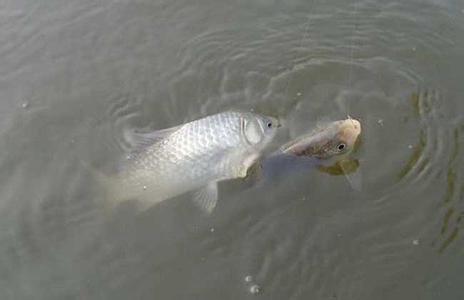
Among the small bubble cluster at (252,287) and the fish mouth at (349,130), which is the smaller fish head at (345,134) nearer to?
the fish mouth at (349,130)

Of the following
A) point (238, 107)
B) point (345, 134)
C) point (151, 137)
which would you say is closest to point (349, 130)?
point (345, 134)

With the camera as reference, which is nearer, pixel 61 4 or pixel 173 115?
pixel 173 115

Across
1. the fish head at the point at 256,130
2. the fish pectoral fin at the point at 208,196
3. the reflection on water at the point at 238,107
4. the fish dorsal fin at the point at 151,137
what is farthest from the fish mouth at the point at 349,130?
the fish dorsal fin at the point at 151,137

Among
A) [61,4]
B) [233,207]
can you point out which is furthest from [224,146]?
[61,4]

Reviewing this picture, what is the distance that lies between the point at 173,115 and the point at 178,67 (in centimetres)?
54

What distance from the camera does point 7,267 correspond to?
380 centimetres

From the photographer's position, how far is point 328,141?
3893mm

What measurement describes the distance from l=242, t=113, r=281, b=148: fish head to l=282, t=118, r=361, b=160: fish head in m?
0.16

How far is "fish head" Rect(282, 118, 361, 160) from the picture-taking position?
3.89m

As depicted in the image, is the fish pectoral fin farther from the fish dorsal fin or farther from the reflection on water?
the fish dorsal fin

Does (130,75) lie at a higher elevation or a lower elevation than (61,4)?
lower

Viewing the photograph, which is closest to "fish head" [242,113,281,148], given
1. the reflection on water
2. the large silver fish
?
the large silver fish

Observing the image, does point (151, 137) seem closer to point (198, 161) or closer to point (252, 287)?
point (198, 161)

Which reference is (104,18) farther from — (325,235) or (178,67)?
(325,235)
